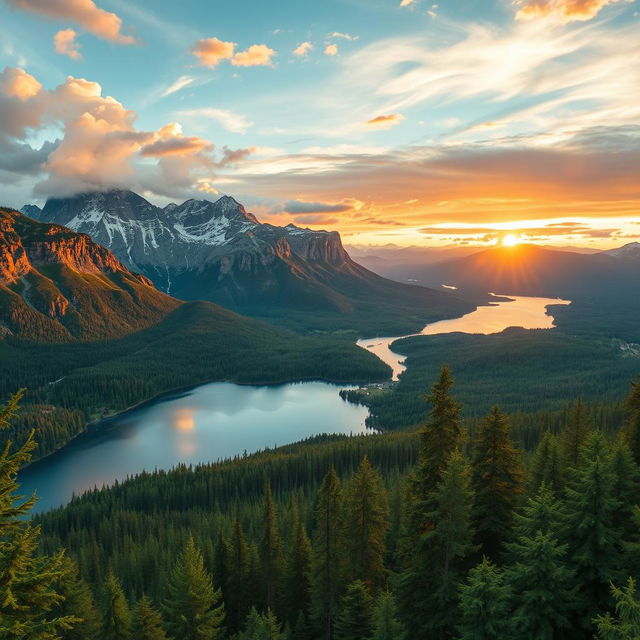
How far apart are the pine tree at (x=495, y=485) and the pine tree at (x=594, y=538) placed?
4.37 metres

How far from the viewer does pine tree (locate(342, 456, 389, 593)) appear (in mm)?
41188

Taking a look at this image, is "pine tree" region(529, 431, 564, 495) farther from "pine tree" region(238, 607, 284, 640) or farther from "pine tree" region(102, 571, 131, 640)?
"pine tree" region(102, 571, 131, 640)

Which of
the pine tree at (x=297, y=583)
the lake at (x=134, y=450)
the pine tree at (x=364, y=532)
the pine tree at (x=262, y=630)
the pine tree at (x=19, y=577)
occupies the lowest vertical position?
the lake at (x=134, y=450)

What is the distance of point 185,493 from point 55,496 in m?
43.1

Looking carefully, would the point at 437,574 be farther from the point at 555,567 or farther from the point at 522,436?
the point at 522,436

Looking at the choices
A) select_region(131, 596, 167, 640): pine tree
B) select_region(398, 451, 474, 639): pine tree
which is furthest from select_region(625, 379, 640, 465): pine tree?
select_region(131, 596, 167, 640): pine tree

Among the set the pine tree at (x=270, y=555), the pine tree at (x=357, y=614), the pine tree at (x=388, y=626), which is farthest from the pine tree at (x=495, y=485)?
the pine tree at (x=270, y=555)

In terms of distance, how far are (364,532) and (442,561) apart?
35.9 feet

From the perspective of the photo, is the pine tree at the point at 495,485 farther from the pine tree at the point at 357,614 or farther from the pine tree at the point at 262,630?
the pine tree at the point at 262,630

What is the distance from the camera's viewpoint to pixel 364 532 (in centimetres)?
4138

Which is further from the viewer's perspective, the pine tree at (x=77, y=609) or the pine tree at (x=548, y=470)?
the pine tree at (x=77, y=609)

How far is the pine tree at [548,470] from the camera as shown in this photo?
38469 mm

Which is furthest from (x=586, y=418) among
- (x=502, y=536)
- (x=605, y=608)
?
(x=605, y=608)

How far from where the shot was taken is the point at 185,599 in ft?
137
